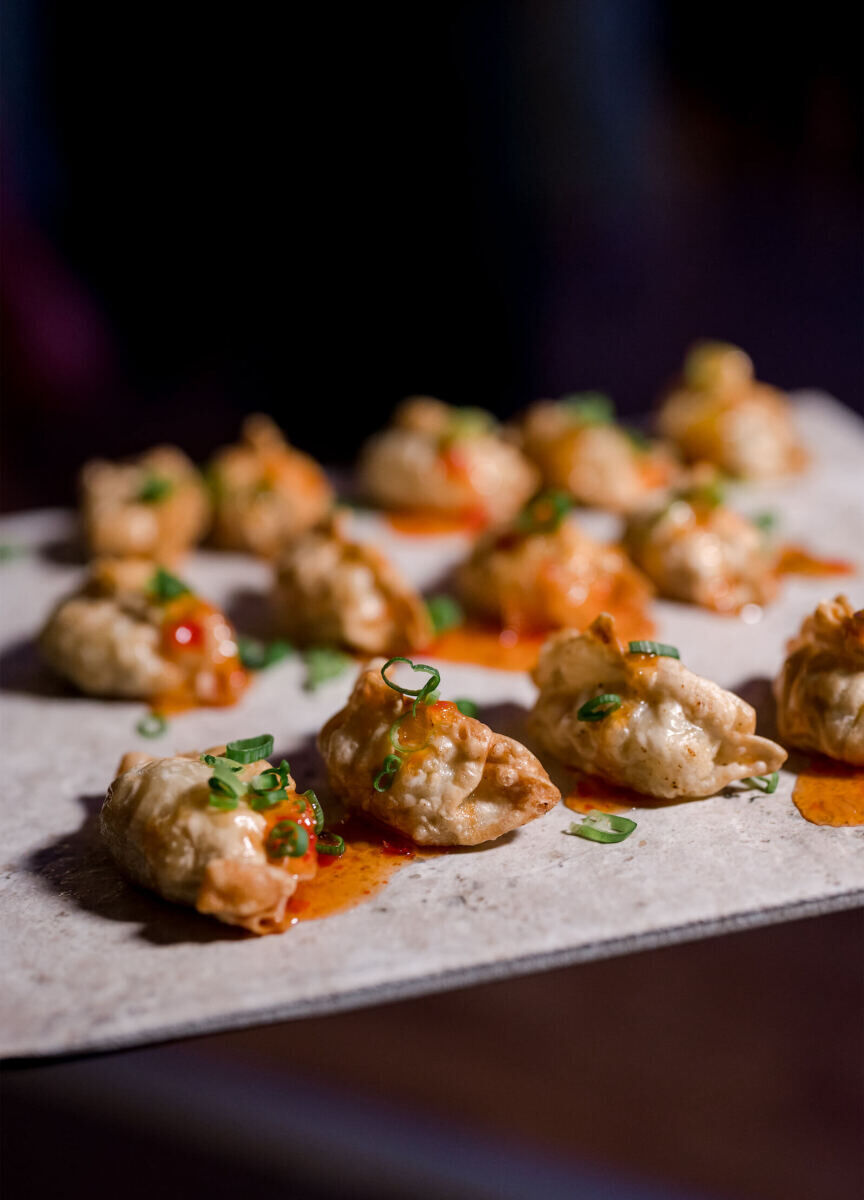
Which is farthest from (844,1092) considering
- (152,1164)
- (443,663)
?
(152,1164)

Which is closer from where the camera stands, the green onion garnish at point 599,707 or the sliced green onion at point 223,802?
the sliced green onion at point 223,802

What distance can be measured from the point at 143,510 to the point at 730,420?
9.84 feet

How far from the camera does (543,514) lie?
18.5 ft

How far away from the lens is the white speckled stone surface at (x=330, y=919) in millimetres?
3525

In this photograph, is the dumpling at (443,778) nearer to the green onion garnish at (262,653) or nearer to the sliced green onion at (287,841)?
the sliced green onion at (287,841)

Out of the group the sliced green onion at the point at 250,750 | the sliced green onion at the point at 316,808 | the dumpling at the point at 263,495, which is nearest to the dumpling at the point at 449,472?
the dumpling at the point at 263,495

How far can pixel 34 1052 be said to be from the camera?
340 cm

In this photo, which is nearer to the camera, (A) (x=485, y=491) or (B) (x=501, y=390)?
(A) (x=485, y=491)

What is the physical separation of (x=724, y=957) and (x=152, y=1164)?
7.34 ft

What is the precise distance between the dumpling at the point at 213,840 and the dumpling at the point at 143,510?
2305 millimetres

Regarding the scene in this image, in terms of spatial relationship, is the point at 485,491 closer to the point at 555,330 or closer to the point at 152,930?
the point at 152,930

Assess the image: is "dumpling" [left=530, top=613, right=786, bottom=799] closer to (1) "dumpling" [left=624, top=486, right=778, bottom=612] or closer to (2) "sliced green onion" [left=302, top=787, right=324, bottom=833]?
(2) "sliced green onion" [left=302, top=787, right=324, bottom=833]

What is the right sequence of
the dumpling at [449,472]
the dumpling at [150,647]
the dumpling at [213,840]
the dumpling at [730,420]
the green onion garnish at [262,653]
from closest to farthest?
the dumpling at [213,840] → the dumpling at [150,647] → the green onion garnish at [262,653] → the dumpling at [449,472] → the dumpling at [730,420]

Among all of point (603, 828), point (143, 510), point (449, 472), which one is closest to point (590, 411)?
point (449, 472)
